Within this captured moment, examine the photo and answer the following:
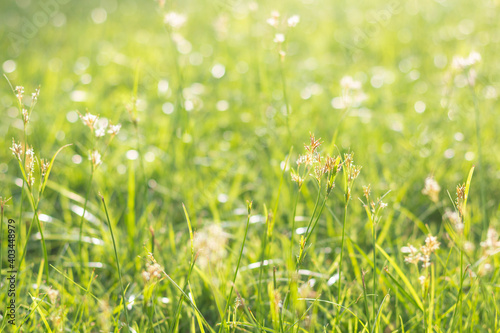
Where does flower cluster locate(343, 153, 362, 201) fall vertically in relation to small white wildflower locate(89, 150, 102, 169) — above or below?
above

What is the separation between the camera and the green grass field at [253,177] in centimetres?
121

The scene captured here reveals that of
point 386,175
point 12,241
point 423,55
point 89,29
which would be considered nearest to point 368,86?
point 423,55

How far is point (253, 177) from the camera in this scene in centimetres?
221

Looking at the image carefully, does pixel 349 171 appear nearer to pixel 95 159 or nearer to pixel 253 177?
pixel 95 159

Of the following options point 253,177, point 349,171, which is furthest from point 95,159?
point 253,177

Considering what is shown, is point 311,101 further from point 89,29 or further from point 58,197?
point 89,29

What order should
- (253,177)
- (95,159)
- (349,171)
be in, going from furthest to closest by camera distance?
(253,177) → (95,159) → (349,171)

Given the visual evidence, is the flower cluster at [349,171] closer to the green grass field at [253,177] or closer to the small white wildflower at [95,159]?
the green grass field at [253,177]

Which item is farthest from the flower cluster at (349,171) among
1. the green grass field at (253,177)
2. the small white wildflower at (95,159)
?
the small white wildflower at (95,159)

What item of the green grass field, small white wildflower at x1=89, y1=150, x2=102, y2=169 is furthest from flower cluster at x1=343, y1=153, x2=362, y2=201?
small white wildflower at x1=89, y1=150, x2=102, y2=169

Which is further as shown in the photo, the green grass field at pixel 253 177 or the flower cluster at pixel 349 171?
the green grass field at pixel 253 177

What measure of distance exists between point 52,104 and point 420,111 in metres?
2.34

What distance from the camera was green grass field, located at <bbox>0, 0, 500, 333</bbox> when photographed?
1210mm

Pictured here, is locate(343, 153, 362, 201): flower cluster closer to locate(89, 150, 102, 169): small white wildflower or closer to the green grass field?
the green grass field
